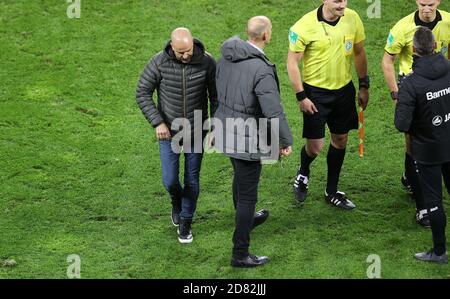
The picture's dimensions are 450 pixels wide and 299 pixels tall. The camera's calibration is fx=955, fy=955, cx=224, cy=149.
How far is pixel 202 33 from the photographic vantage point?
36.9 feet

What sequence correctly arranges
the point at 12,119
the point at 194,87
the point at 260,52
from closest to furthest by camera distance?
the point at 260,52 → the point at 194,87 → the point at 12,119

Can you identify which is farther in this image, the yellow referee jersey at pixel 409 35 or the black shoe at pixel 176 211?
the black shoe at pixel 176 211

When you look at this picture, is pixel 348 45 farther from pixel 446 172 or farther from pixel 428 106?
pixel 446 172

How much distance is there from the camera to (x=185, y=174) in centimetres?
755

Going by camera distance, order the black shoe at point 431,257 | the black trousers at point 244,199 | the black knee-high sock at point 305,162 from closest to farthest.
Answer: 1. the black trousers at point 244,199
2. the black shoe at point 431,257
3. the black knee-high sock at point 305,162

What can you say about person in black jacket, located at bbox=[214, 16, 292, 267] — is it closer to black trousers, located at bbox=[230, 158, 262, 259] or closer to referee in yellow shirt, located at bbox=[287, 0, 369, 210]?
black trousers, located at bbox=[230, 158, 262, 259]

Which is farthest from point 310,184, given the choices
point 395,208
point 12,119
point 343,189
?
point 12,119

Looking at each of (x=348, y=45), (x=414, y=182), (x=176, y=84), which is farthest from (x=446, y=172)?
A: (x=176, y=84)

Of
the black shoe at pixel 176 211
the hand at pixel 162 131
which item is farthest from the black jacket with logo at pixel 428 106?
the black shoe at pixel 176 211

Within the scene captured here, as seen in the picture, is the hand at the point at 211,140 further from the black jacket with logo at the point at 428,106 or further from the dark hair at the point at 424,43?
the dark hair at the point at 424,43

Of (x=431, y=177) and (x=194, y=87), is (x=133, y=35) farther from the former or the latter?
(x=431, y=177)

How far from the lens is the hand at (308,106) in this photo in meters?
7.85

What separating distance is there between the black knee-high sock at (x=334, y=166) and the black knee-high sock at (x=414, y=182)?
1.92ft

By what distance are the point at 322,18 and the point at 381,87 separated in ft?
9.45
